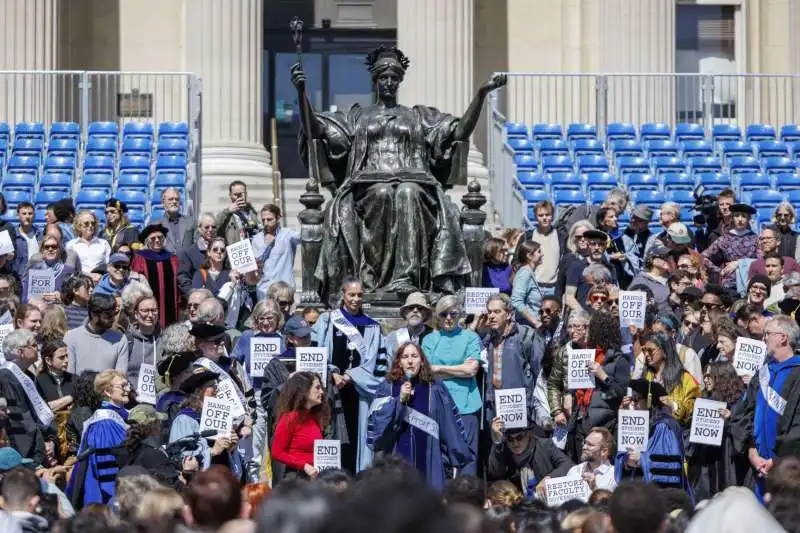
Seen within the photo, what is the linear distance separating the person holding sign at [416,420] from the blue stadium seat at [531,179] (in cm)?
1046

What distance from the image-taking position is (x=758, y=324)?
14641 mm

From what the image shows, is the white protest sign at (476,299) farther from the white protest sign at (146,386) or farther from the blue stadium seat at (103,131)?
the blue stadium seat at (103,131)

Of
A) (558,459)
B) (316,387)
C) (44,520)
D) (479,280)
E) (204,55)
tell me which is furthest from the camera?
(204,55)

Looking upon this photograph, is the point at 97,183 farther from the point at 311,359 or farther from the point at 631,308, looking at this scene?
the point at 311,359

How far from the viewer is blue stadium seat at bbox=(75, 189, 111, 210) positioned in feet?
72.4

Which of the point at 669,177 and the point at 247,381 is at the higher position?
the point at 669,177

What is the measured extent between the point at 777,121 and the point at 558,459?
15.4 metres

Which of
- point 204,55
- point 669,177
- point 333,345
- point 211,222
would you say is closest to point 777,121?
point 669,177

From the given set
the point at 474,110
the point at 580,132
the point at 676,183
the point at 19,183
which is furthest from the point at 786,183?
the point at 19,183

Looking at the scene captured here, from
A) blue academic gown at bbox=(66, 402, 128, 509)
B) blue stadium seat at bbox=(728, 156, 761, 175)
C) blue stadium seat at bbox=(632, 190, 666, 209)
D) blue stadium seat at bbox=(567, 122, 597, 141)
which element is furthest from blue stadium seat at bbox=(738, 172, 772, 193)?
blue academic gown at bbox=(66, 402, 128, 509)

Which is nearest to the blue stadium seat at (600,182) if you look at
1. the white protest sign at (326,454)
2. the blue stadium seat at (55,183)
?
the blue stadium seat at (55,183)

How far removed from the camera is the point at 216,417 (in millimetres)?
12023

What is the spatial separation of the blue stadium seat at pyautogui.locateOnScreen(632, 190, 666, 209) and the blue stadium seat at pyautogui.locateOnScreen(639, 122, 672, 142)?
2042 mm

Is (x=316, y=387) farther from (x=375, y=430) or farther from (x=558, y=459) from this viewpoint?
(x=558, y=459)
